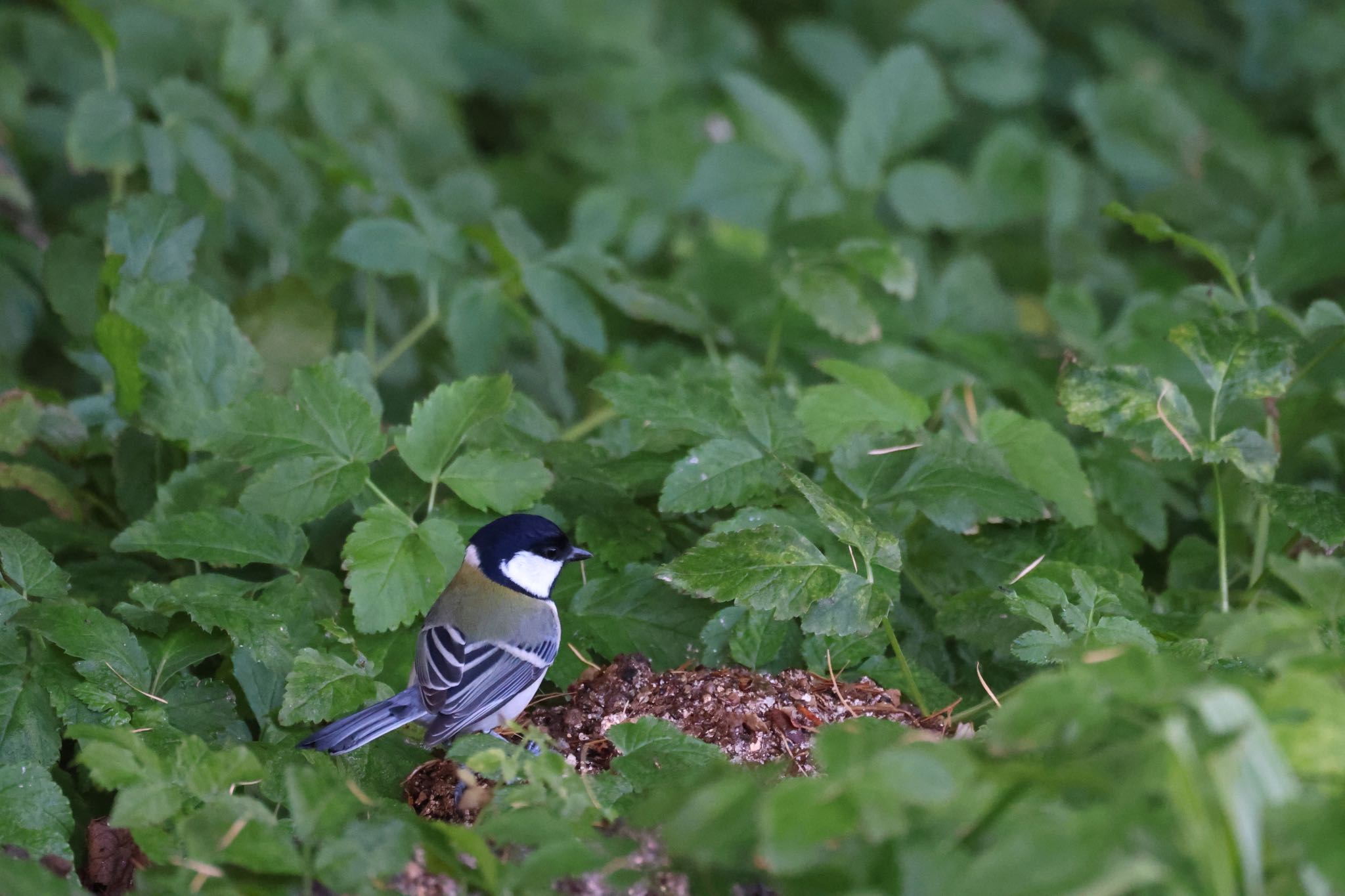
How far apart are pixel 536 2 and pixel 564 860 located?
520 centimetres

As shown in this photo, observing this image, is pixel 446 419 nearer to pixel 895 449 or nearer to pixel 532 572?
pixel 532 572

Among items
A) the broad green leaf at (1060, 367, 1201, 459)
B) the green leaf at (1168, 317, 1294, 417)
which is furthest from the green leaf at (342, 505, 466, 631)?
the green leaf at (1168, 317, 1294, 417)

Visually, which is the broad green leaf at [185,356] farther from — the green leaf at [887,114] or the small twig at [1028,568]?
the green leaf at [887,114]

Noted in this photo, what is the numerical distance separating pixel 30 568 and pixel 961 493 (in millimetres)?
1779

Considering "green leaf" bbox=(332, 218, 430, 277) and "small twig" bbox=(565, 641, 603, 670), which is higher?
"green leaf" bbox=(332, 218, 430, 277)

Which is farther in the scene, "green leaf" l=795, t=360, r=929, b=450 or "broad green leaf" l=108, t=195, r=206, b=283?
"broad green leaf" l=108, t=195, r=206, b=283

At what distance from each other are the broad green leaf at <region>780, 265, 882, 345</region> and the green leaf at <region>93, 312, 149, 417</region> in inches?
63.2

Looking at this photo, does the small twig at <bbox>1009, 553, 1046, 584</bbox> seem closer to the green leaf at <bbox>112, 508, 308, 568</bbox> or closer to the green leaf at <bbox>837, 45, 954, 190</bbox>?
the green leaf at <bbox>112, 508, 308, 568</bbox>

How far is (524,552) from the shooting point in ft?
8.52

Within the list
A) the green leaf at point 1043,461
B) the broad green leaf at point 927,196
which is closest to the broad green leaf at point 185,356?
the green leaf at point 1043,461

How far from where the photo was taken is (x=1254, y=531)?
8.95 ft

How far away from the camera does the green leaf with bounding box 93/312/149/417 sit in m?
2.61

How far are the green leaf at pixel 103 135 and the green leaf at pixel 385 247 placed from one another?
29.5 inches

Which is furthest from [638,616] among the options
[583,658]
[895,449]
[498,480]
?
[895,449]
